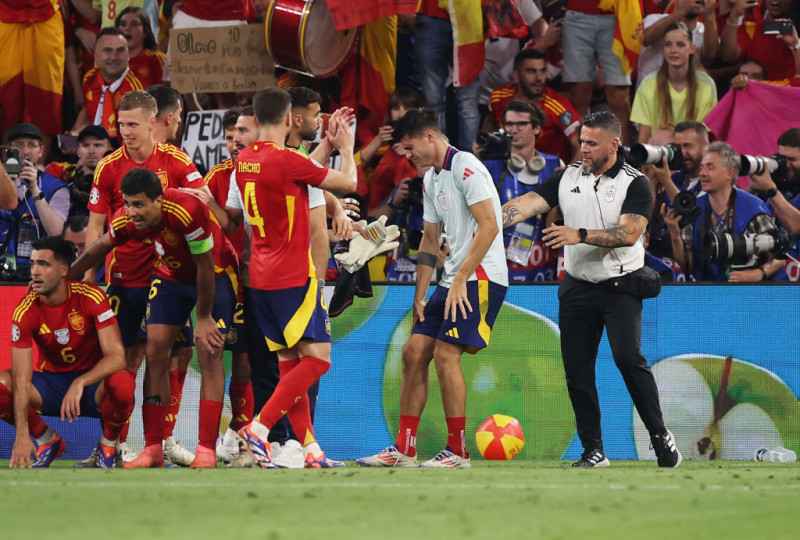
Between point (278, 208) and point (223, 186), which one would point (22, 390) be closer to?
point (223, 186)

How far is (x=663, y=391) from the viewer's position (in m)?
8.51

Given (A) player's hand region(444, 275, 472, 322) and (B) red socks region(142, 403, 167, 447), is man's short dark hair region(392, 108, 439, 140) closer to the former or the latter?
(A) player's hand region(444, 275, 472, 322)

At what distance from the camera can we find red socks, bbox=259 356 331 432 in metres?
6.26

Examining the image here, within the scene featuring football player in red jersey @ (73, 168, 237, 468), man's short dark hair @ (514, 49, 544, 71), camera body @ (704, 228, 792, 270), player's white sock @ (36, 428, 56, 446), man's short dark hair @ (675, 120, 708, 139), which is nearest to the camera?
football player in red jersey @ (73, 168, 237, 468)

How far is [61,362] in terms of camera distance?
23.8ft

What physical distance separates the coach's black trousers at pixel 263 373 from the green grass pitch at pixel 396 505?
120 cm

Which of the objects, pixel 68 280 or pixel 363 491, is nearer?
pixel 363 491

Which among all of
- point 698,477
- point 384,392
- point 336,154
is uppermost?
point 336,154

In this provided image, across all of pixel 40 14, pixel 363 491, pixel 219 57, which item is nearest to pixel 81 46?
pixel 40 14

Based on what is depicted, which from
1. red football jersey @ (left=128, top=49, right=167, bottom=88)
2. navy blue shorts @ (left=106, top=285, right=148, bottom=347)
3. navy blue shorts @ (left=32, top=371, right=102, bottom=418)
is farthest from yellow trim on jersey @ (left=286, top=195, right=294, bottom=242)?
red football jersey @ (left=128, top=49, right=167, bottom=88)

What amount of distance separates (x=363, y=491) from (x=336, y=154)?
5.88 meters

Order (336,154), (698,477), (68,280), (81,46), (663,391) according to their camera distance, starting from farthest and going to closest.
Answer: (81,46)
(336,154)
(663,391)
(68,280)
(698,477)

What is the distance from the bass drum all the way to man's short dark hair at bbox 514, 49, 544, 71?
1537mm

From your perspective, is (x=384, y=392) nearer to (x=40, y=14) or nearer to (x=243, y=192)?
(x=243, y=192)
